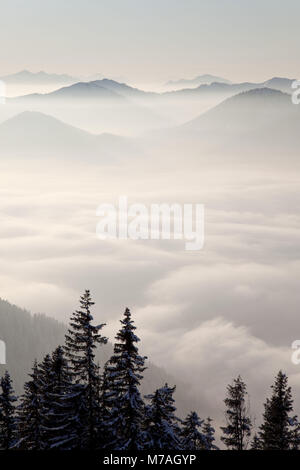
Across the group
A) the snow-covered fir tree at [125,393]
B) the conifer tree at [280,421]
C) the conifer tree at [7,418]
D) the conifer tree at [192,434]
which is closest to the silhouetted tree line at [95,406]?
the snow-covered fir tree at [125,393]

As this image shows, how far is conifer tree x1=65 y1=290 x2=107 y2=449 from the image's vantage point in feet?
91.6

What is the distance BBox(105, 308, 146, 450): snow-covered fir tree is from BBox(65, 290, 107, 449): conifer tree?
3.35 ft

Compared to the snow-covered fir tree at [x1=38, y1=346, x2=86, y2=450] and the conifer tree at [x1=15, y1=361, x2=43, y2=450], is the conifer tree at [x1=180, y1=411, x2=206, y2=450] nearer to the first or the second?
the snow-covered fir tree at [x1=38, y1=346, x2=86, y2=450]

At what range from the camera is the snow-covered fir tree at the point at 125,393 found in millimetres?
27553

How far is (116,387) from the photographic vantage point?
2836 cm

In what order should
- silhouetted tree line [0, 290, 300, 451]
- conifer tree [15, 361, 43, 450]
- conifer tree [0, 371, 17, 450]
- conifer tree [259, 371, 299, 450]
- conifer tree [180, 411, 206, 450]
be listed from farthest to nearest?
conifer tree [259, 371, 299, 450]
conifer tree [0, 371, 17, 450]
conifer tree [180, 411, 206, 450]
conifer tree [15, 361, 43, 450]
silhouetted tree line [0, 290, 300, 451]

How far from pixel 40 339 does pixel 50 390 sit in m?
172

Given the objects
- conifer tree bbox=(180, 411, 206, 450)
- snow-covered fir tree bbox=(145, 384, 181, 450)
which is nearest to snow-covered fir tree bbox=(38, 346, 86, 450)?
snow-covered fir tree bbox=(145, 384, 181, 450)

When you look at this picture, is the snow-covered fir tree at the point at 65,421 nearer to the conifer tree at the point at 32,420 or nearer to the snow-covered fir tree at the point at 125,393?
the conifer tree at the point at 32,420

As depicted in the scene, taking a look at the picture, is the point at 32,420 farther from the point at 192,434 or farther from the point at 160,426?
the point at 192,434
